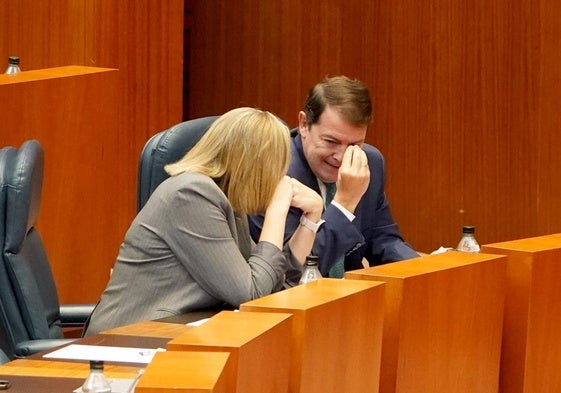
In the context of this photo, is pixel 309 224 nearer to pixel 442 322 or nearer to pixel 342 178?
pixel 342 178

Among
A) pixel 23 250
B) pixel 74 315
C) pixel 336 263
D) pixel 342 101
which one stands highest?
pixel 342 101

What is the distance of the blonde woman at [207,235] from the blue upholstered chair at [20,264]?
0.15 metres

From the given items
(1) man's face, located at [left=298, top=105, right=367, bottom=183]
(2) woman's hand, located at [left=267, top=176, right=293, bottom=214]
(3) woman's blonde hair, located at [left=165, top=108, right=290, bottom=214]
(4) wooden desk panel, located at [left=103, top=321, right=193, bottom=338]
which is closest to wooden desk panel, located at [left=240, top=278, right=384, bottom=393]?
(4) wooden desk panel, located at [left=103, top=321, right=193, bottom=338]

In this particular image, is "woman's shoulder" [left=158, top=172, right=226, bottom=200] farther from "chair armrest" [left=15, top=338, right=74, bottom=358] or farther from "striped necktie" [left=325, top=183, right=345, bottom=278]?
"striped necktie" [left=325, top=183, right=345, bottom=278]

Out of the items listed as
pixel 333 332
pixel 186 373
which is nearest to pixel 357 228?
pixel 333 332

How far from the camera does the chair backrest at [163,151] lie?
3264 mm

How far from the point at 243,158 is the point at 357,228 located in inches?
29.6

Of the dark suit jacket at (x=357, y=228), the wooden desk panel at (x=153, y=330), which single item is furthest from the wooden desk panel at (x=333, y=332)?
the dark suit jacket at (x=357, y=228)

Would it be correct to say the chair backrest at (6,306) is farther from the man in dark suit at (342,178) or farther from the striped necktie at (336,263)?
the striped necktie at (336,263)

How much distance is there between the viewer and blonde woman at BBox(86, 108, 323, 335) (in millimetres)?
2768

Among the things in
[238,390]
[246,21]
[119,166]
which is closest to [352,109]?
[119,166]

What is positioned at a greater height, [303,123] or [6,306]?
[303,123]

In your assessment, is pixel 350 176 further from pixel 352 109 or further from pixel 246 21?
pixel 246 21

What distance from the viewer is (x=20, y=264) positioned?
2.88m
